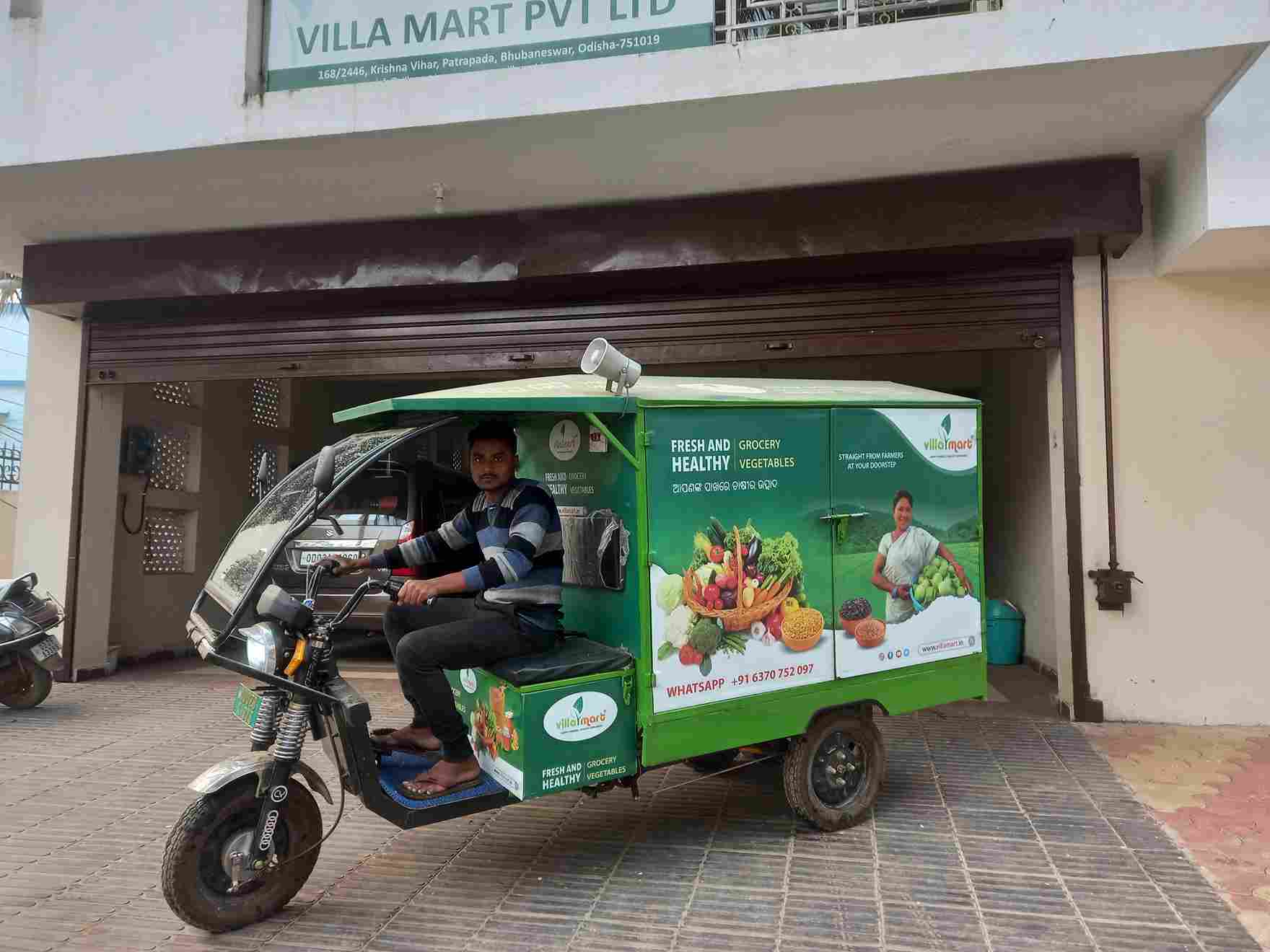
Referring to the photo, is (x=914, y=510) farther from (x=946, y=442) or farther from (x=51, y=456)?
(x=51, y=456)

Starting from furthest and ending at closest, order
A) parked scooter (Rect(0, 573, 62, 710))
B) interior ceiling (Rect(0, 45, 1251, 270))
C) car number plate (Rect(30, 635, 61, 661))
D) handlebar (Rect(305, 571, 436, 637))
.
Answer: car number plate (Rect(30, 635, 61, 661))
parked scooter (Rect(0, 573, 62, 710))
interior ceiling (Rect(0, 45, 1251, 270))
handlebar (Rect(305, 571, 436, 637))

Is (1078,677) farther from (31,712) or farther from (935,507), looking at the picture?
(31,712)

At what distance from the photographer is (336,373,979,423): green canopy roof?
3553 mm

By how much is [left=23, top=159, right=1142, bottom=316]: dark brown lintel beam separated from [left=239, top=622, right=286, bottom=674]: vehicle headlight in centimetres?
414

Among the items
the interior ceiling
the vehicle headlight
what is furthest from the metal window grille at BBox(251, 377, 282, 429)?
the vehicle headlight


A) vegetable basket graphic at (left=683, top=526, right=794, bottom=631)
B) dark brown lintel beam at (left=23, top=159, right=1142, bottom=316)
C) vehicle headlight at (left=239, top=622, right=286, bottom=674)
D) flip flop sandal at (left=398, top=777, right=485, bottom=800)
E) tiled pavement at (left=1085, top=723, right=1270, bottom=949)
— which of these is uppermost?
dark brown lintel beam at (left=23, top=159, right=1142, bottom=316)

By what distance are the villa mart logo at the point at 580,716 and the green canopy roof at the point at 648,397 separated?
1.17 meters

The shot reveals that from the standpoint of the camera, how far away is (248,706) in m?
3.56

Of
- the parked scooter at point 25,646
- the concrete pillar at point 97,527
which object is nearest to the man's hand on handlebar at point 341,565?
the parked scooter at point 25,646

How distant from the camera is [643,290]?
7055 millimetres

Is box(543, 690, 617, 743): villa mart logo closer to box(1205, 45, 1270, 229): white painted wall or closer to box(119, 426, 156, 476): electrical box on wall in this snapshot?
box(1205, 45, 1270, 229): white painted wall

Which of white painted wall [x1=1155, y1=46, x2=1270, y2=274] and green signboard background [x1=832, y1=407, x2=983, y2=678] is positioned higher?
white painted wall [x1=1155, y1=46, x2=1270, y2=274]

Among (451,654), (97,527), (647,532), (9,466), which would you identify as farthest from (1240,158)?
(9,466)

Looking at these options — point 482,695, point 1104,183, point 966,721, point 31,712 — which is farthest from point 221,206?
point 966,721
